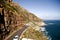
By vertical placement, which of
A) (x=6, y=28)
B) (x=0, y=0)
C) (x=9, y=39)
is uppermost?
(x=0, y=0)

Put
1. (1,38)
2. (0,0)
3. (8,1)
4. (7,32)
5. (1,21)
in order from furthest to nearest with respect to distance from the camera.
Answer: (8,1)
(0,0)
(7,32)
(1,21)
(1,38)

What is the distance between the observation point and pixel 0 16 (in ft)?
132

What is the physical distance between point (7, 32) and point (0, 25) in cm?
562

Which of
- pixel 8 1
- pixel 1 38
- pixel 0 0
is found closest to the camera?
pixel 1 38

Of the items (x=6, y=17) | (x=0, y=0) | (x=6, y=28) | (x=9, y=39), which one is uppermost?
(x=0, y=0)

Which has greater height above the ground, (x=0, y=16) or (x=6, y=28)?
(x=0, y=16)

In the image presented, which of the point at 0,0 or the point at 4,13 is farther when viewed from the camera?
the point at 0,0

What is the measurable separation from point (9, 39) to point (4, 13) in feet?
28.1

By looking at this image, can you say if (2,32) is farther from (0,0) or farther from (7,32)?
(0,0)

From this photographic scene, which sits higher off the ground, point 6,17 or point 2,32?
point 6,17

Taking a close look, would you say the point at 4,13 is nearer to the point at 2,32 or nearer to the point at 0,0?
the point at 2,32

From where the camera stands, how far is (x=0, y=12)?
3997 centimetres

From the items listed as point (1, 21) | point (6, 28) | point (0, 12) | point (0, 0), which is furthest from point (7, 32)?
point (0, 0)

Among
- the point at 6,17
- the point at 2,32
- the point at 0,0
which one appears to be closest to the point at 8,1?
the point at 0,0
